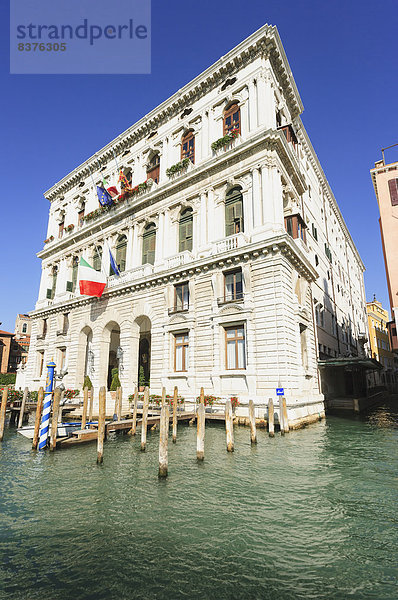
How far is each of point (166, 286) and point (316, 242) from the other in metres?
14.3

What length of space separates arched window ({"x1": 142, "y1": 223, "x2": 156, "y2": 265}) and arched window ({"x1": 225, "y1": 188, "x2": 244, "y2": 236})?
251 inches

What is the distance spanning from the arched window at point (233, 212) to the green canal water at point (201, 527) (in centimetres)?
1272

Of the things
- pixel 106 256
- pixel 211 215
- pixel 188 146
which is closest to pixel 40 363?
pixel 106 256

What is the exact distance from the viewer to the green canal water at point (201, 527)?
4164 millimetres

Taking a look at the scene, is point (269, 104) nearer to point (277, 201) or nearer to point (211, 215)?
point (277, 201)

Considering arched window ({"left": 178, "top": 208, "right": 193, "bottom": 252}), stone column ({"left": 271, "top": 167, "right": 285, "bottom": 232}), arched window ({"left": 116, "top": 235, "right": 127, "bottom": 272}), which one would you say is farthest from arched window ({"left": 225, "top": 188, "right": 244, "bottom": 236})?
arched window ({"left": 116, "top": 235, "right": 127, "bottom": 272})

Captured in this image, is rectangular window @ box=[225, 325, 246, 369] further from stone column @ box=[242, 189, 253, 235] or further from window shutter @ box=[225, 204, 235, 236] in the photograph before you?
window shutter @ box=[225, 204, 235, 236]

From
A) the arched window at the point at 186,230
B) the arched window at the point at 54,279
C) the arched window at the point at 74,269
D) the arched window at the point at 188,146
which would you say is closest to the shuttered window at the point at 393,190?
the arched window at the point at 186,230

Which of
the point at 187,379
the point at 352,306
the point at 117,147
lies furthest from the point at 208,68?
the point at 352,306

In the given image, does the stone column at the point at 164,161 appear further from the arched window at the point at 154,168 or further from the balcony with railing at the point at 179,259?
the balcony with railing at the point at 179,259

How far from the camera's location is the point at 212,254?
61.9 feet

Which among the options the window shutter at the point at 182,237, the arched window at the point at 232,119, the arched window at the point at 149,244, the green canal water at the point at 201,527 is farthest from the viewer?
the arched window at the point at 149,244

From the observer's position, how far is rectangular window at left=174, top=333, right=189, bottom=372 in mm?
19422

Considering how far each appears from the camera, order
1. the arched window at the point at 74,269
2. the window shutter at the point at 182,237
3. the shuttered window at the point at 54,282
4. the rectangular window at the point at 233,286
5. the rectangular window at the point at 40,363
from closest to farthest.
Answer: the rectangular window at the point at 233,286 → the window shutter at the point at 182,237 → the arched window at the point at 74,269 → the rectangular window at the point at 40,363 → the shuttered window at the point at 54,282
